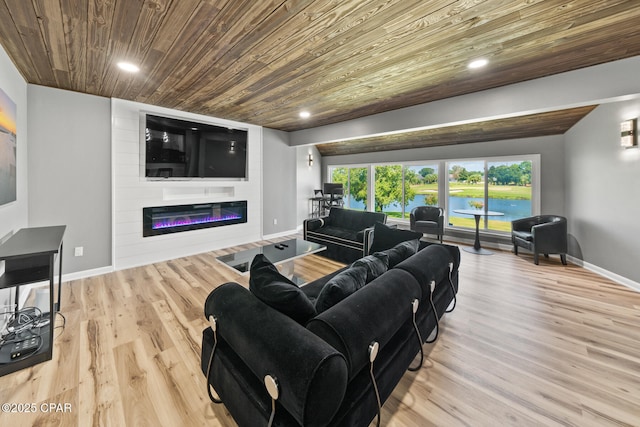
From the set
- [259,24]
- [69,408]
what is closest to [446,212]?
[259,24]

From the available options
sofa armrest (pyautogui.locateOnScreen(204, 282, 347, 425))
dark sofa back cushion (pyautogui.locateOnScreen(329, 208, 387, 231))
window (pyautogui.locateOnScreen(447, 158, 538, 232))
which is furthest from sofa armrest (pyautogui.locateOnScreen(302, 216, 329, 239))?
sofa armrest (pyautogui.locateOnScreen(204, 282, 347, 425))

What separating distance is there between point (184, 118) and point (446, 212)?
19.0ft

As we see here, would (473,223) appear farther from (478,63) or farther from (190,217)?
(190,217)

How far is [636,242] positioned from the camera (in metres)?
3.05

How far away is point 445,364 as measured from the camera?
74.2 inches

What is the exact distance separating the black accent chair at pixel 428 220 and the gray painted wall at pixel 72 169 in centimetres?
559

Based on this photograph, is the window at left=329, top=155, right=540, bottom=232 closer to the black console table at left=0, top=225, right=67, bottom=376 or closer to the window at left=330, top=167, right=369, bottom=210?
the window at left=330, top=167, right=369, bottom=210

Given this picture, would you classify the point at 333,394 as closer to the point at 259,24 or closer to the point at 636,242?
the point at 259,24

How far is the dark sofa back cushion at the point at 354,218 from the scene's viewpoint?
447cm

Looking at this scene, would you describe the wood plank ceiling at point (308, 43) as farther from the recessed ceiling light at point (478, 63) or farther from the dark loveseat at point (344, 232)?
the dark loveseat at point (344, 232)

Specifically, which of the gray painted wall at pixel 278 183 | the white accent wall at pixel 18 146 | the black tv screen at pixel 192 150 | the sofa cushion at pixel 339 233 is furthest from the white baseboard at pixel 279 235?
the white accent wall at pixel 18 146

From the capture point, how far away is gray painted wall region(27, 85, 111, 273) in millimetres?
3145

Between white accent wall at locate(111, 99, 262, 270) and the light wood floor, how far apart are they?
0.91 meters

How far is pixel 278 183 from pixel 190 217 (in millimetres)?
2103
